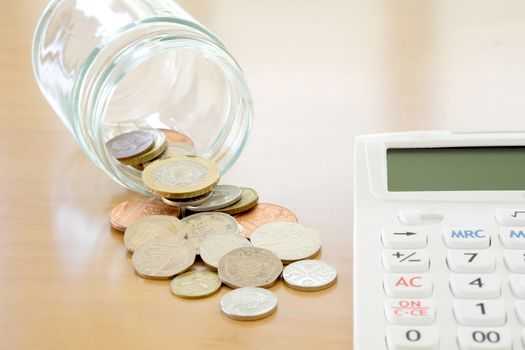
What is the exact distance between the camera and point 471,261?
66cm

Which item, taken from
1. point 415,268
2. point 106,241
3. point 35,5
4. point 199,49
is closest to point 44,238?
point 106,241

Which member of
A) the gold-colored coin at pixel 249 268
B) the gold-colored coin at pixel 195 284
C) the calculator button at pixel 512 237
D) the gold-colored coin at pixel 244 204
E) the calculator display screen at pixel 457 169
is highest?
the calculator display screen at pixel 457 169

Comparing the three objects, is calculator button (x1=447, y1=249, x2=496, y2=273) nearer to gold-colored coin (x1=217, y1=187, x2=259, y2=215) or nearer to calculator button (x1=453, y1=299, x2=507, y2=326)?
calculator button (x1=453, y1=299, x2=507, y2=326)

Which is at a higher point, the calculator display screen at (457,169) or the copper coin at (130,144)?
the calculator display screen at (457,169)

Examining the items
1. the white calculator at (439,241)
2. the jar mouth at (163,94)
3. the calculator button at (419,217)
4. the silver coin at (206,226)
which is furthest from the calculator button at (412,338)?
the jar mouth at (163,94)

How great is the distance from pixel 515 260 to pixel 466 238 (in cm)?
4

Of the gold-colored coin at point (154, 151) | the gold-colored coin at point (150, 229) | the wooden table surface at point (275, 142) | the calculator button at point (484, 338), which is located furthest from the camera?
the gold-colored coin at point (154, 151)

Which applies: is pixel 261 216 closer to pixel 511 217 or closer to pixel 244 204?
pixel 244 204

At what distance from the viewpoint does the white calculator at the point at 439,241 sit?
62 cm

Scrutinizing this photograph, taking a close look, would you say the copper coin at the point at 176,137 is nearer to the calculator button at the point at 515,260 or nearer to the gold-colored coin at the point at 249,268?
the gold-colored coin at the point at 249,268

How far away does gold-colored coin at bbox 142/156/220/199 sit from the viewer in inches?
33.9

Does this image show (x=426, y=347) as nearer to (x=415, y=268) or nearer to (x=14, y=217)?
(x=415, y=268)

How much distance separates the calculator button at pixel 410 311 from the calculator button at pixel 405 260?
0.09 feet

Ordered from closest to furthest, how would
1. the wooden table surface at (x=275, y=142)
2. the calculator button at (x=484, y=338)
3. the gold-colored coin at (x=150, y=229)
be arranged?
the calculator button at (x=484, y=338) → the wooden table surface at (x=275, y=142) → the gold-colored coin at (x=150, y=229)
